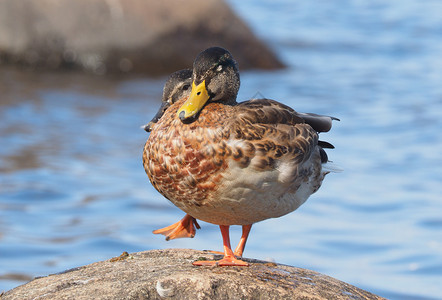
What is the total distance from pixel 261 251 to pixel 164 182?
3651mm

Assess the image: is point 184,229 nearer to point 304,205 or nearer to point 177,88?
point 177,88

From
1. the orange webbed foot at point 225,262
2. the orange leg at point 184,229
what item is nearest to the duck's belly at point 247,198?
the orange webbed foot at point 225,262

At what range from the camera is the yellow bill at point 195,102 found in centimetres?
461

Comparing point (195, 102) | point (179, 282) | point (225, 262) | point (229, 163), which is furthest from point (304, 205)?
point (179, 282)

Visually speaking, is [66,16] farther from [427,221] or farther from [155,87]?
[427,221]

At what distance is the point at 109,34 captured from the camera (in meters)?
14.4

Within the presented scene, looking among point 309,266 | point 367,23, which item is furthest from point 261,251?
point 367,23

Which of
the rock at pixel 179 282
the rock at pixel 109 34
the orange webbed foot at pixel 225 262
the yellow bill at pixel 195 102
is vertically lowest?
the rock at pixel 179 282

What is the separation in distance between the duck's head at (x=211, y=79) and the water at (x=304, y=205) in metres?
3.36

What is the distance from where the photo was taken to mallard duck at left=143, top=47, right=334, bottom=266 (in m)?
4.46

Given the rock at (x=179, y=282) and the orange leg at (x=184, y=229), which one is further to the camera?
the orange leg at (x=184, y=229)

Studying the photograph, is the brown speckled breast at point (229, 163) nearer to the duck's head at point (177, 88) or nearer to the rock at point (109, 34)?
the duck's head at point (177, 88)

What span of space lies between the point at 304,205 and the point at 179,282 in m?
5.18

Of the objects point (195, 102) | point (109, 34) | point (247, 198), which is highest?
point (109, 34)
